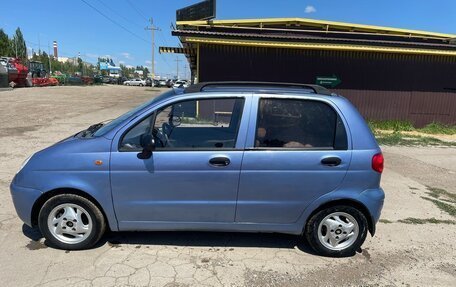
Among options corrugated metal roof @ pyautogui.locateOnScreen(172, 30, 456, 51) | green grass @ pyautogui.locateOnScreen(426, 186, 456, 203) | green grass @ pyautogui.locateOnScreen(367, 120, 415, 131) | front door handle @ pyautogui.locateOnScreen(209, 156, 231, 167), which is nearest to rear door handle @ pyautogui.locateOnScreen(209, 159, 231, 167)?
front door handle @ pyautogui.locateOnScreen(209, 156, 231, 167)

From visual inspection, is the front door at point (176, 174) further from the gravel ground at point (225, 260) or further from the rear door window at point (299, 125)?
the gravel ground at point (225, 260)

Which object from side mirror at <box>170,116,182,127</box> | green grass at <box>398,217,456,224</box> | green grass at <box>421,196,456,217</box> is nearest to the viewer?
side mirror at <box>170,116,182,127</box>

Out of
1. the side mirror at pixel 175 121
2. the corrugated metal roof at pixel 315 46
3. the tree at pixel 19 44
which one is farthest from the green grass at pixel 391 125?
the tree at pixel 19 44

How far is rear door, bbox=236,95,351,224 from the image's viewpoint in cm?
357

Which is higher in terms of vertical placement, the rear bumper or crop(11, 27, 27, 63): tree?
crop(11, 27, 27, 63): tree

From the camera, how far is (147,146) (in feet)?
11.4

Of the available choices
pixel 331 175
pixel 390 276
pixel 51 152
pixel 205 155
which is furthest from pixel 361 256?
pixel 51 152

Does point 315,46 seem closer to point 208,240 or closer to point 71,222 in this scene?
point 208,240

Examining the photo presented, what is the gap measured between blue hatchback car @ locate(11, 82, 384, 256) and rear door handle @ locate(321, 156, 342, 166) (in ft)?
0.03

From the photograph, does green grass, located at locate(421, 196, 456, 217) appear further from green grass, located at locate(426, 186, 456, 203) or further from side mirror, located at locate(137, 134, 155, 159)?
side mirror, located at locate(137, 134, 155, 159)

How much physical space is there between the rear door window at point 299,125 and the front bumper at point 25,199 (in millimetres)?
2294

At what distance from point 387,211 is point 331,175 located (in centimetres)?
216

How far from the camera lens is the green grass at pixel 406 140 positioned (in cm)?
1108

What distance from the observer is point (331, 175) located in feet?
11.8
